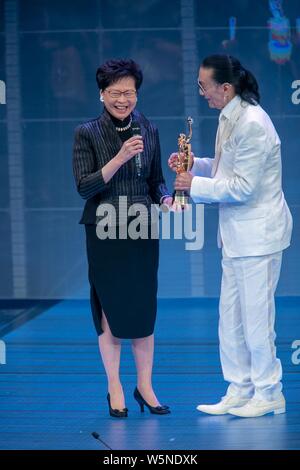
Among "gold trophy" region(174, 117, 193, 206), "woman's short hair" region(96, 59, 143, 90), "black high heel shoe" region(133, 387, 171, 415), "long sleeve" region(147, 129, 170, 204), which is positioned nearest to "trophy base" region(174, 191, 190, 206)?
"gold trophy" region(174, 117, 193, 206)

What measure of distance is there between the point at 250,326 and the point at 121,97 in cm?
111

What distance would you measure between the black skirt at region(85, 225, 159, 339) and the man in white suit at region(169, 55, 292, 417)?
0.33 metres

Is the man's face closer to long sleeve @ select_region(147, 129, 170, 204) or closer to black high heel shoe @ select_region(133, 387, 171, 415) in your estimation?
long sleeve @ select_region(147, 129, 170, 204)

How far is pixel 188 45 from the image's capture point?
836cm

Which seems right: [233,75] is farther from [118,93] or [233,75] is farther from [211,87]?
[118,93]

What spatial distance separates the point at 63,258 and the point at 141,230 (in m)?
4.05

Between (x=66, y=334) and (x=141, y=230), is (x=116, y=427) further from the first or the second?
(x=66, y=334)

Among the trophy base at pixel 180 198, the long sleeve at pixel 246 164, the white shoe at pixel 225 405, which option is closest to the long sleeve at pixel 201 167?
the trophy base at pixel 180 198

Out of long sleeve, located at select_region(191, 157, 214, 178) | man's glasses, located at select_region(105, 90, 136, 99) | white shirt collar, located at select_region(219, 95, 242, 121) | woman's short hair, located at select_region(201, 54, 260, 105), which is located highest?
woman's short hair, located at select_region(201, 54, 260, 105)

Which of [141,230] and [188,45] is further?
[188,45]

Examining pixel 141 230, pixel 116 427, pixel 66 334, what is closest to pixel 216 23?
pixel 66 334

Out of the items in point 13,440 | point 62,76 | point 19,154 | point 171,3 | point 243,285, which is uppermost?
point 171,3

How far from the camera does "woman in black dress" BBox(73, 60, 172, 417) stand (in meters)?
4.62

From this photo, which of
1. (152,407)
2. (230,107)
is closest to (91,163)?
(230,107)
